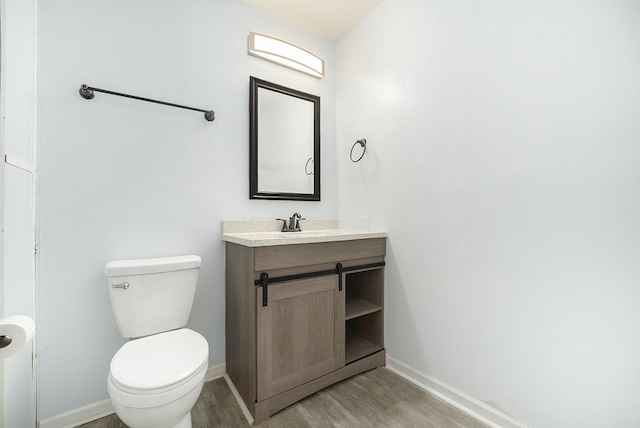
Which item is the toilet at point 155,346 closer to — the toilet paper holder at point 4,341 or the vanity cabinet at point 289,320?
the vanity cabinet at point 289,320

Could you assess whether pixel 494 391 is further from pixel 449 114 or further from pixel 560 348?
pixel 449 114

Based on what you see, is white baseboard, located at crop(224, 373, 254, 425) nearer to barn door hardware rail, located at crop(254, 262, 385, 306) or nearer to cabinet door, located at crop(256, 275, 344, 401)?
cabinet door, located at crop(256, 275, 344, 401)

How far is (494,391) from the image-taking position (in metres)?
1.36

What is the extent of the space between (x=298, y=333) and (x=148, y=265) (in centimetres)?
86

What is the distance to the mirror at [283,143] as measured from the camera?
6.39ft

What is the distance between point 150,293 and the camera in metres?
1.39

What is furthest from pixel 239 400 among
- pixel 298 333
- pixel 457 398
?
pixel 457 398

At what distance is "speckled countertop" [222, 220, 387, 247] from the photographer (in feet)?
4.74

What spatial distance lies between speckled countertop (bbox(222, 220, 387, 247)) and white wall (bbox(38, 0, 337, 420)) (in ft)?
0.26

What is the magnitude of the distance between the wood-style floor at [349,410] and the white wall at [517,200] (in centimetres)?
18

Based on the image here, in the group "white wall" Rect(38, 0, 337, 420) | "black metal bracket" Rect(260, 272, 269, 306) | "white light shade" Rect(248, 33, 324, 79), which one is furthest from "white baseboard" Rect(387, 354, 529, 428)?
"white light shade" Rect(248, 33, 324, 79)

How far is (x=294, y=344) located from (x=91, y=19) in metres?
2.06

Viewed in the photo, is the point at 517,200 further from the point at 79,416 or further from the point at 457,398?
the point at 79,416

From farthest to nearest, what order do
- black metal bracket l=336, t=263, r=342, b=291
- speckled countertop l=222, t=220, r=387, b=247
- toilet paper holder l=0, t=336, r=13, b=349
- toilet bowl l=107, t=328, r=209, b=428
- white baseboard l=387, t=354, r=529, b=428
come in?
black metal bracket l=336, t=263, r=342, b=291, speckled countertop l=222, t=220, r=387, b=247, white baseboard l=387, t=354, r=529, b=428, toilet bowl l=107, t=328, r=209, b=428, toilet paper holder l=0, t=336, r=13, b=349
